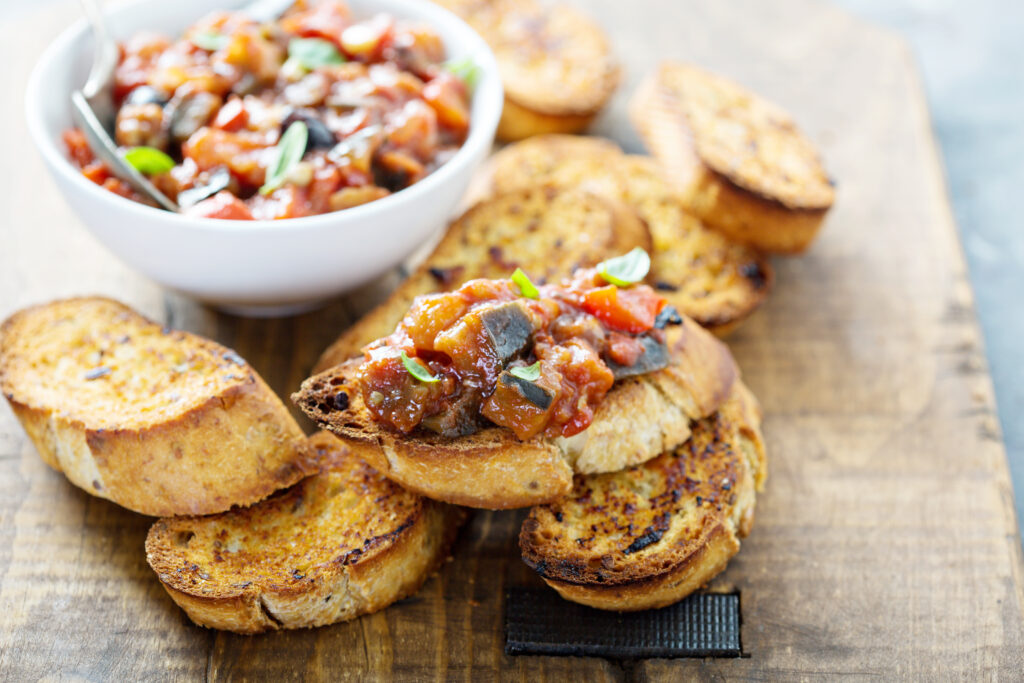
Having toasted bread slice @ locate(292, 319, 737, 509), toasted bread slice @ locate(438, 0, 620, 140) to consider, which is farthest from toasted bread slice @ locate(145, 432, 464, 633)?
toasted bread slice @ locate(438, 0, 620, 140)

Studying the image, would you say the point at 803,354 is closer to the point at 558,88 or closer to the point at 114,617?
the point at 558,88

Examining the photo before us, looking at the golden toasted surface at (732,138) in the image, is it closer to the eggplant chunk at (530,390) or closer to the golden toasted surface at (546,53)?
the golden toasted surface at (546,53)

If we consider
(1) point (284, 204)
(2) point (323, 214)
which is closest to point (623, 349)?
(2) point (323, 214)

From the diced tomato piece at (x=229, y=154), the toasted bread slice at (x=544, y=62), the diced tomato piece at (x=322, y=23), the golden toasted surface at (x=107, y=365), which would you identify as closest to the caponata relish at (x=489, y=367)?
the golden toasted surface at (x=107, y=365)

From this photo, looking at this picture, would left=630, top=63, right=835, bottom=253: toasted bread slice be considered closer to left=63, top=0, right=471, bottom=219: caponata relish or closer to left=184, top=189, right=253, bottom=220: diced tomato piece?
left=63, top=0, right=471, bottom=219: caponata relish

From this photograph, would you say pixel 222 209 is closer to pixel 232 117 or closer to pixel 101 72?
pixel 232 117

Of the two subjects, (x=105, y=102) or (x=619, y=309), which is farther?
(x=105, y=102)

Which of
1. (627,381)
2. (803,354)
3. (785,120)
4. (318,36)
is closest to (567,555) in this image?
(627,381)
